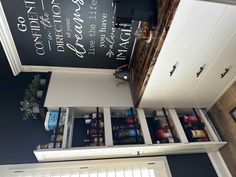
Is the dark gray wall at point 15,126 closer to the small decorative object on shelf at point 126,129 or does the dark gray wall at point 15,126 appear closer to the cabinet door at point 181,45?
the small decorative object on shelf at point 126,129

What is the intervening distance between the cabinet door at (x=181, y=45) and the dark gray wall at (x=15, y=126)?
1276 millimetres

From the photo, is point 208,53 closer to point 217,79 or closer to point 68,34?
point 217,79

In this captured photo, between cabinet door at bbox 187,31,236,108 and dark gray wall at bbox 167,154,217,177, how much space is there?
0.63 metres

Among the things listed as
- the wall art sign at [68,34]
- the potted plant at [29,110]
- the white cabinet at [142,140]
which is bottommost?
the white cabinet at [142,140]

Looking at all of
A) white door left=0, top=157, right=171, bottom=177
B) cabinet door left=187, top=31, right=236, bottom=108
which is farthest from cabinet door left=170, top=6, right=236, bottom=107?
white door left=0, top=157, right=171, bottom=177

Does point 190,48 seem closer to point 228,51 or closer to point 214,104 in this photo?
point 228,51

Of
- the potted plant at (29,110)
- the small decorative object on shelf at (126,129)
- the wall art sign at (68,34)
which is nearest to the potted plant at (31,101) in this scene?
the potted plant at (29,110)

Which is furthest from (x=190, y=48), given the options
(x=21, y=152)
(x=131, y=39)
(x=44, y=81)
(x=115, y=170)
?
(x=21, y=152)

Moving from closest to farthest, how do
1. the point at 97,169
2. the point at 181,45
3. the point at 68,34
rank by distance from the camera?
the point at 181,45, the point at 97,169, the point at 68,34

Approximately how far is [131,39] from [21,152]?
70.3 inches

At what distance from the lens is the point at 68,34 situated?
2.46 meters

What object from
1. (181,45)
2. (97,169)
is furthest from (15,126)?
(181,45)

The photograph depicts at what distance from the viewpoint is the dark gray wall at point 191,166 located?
87.9 inches

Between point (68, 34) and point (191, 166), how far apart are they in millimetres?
2044
